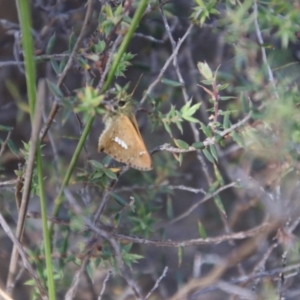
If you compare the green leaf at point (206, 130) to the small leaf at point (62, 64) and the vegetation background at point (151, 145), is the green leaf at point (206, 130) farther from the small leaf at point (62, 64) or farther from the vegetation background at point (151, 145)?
the small leaf at point (62, 64)

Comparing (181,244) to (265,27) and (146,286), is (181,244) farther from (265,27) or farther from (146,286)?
(146,286)

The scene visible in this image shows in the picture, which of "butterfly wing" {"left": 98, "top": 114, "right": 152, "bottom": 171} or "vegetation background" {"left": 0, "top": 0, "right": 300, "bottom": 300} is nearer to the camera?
"vegetation background" {"left": 0, "top": 0, "right": 300, "bottom": 300}

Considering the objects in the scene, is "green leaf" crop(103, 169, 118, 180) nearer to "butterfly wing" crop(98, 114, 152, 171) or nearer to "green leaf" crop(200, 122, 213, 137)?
"butterfly wing" crop(98, 114, 152, 171)

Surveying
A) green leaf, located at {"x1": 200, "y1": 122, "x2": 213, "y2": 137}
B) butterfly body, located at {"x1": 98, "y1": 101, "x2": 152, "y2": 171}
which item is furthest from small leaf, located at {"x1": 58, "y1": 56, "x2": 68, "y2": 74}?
green leaf, located at {"x1": 200, "y1": 122, "x2": 213, "y2": 137}

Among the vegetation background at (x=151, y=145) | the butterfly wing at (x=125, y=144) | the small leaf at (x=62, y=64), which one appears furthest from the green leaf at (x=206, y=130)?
the small leaf at (x=62, y=64)

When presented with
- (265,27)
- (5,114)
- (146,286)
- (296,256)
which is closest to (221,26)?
(265,27)

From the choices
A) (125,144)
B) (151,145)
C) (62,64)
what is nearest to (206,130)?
(125,144)

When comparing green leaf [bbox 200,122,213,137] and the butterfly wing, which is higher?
green leaf [bbox 200,122,213,137]
